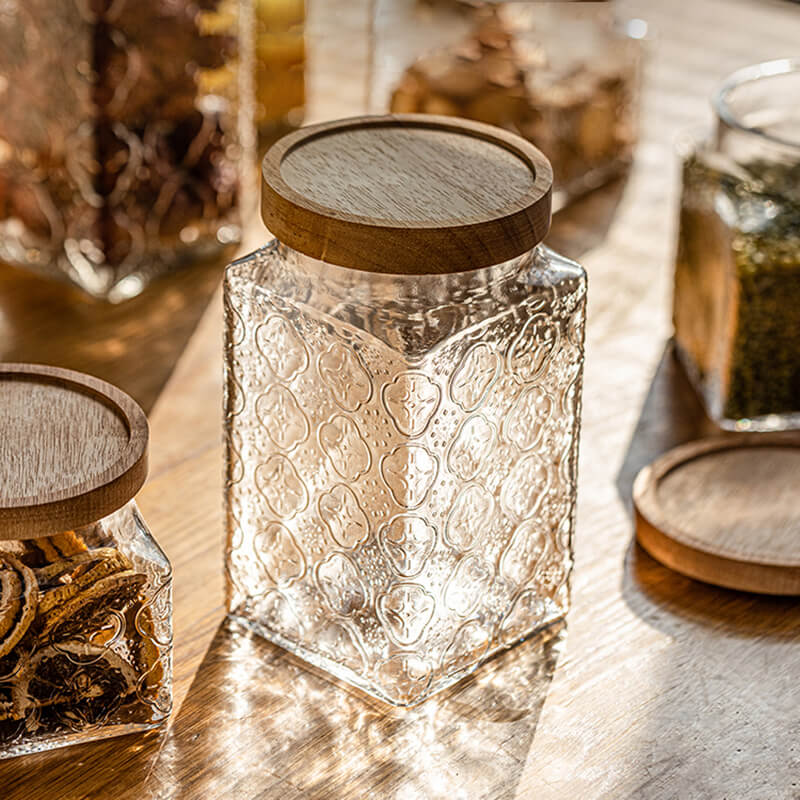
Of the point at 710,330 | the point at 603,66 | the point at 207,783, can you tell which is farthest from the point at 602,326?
the point at 207,783

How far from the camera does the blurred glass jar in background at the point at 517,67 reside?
3.49 ft

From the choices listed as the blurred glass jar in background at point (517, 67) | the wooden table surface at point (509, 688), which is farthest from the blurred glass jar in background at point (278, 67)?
the wooden table surface at point (509, 688)

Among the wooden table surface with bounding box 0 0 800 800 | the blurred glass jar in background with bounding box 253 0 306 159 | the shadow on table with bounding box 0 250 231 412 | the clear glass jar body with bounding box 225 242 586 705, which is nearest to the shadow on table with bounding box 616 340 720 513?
the wooden table surface with bounding box 0 0 800 800

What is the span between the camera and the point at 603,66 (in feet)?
3.77

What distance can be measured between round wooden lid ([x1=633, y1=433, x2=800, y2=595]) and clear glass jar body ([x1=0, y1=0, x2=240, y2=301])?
40 cm

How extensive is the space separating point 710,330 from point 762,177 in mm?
96

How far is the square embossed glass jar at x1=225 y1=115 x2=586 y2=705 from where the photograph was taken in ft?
1.95

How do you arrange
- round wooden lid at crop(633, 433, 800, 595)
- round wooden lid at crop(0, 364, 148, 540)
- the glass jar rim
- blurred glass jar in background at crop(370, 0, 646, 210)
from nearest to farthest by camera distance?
round wooden lid at crop(0, 364, 148, 540), round wooden lid at crop(633, 433, 800, 595), the glass jar rim, blurred glass jar in background at crop(370, 0, 646, 210)

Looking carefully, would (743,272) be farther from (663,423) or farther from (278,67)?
(278,67)

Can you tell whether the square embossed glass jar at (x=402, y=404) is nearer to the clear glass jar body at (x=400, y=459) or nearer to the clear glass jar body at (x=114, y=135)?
the clear glass jar body at (x=400, y=459)

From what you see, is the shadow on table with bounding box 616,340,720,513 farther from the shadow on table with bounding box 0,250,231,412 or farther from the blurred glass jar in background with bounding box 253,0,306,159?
the blurred glass jar in background with bounding box 253,0,306,159

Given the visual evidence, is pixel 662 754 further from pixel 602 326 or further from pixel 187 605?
pixel 602 326

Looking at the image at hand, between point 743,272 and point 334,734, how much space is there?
1.24 ft

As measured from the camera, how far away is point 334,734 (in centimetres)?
63
